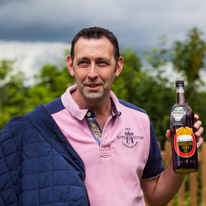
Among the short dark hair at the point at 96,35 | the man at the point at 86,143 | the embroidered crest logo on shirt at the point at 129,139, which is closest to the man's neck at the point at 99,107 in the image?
the man at the point at 86,143

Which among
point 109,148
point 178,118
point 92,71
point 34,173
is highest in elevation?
point 92,71

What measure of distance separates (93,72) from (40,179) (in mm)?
792

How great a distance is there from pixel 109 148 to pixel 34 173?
0.54 m

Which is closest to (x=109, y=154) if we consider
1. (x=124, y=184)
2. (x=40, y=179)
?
(x=124, y=184)

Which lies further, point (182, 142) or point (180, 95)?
point (180, 95)

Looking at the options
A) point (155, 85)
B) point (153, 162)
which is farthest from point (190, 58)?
point (153, 162)

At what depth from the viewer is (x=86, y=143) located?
2.74m

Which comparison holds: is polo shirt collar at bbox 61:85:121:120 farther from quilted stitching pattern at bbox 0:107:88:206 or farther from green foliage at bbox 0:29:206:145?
green foliage at bbox 0:29:206:145

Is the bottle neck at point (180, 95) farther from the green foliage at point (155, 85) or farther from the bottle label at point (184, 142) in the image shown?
the green foliage at point (155, 85)

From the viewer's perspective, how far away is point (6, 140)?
2.70m

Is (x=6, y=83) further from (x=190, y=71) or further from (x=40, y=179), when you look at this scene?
(x=40, y=179)

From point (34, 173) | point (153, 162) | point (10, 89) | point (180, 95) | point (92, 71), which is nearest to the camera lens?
point (34, 173)

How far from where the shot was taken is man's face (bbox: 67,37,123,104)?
2748 mm

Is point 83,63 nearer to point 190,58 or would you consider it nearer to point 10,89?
point 190,58
